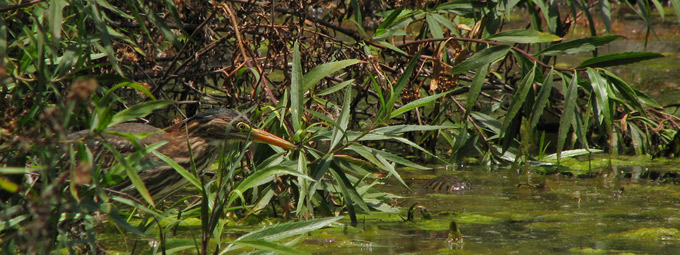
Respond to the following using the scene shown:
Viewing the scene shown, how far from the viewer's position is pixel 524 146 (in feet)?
18.9

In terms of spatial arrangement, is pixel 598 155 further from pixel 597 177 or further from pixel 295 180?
pixel 295 180

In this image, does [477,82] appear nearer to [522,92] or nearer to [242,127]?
[522,92]

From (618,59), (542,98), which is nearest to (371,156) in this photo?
(542,98)

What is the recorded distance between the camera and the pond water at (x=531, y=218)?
13.0 feet

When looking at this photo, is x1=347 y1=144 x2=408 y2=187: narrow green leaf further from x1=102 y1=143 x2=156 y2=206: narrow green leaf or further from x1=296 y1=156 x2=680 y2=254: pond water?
x1=102 y1=143 x2=156 y2=206: narrow green leaf

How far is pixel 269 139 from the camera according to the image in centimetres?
420

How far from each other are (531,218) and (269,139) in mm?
1514

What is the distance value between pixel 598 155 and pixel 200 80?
314 cm

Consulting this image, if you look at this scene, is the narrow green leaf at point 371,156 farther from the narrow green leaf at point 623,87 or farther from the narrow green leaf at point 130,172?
the narrow green leaf at point 130,172

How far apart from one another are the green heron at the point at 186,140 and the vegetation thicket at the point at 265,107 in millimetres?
124

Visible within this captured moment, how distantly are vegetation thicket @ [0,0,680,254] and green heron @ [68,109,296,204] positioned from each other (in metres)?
0.12

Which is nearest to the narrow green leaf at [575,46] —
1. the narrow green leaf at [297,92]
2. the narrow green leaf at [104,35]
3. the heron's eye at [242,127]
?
the narrow green leaf at [297,92]

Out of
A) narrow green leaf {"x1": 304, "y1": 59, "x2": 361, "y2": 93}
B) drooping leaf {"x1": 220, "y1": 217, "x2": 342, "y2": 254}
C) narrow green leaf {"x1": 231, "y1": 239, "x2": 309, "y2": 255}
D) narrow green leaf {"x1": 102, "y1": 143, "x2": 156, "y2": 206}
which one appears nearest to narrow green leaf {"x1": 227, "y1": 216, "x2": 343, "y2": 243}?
drooping leaf {"x1": 220, "y1": 217, "x2": 342, "y2": 254}

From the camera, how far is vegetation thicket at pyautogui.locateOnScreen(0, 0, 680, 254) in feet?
8.54
